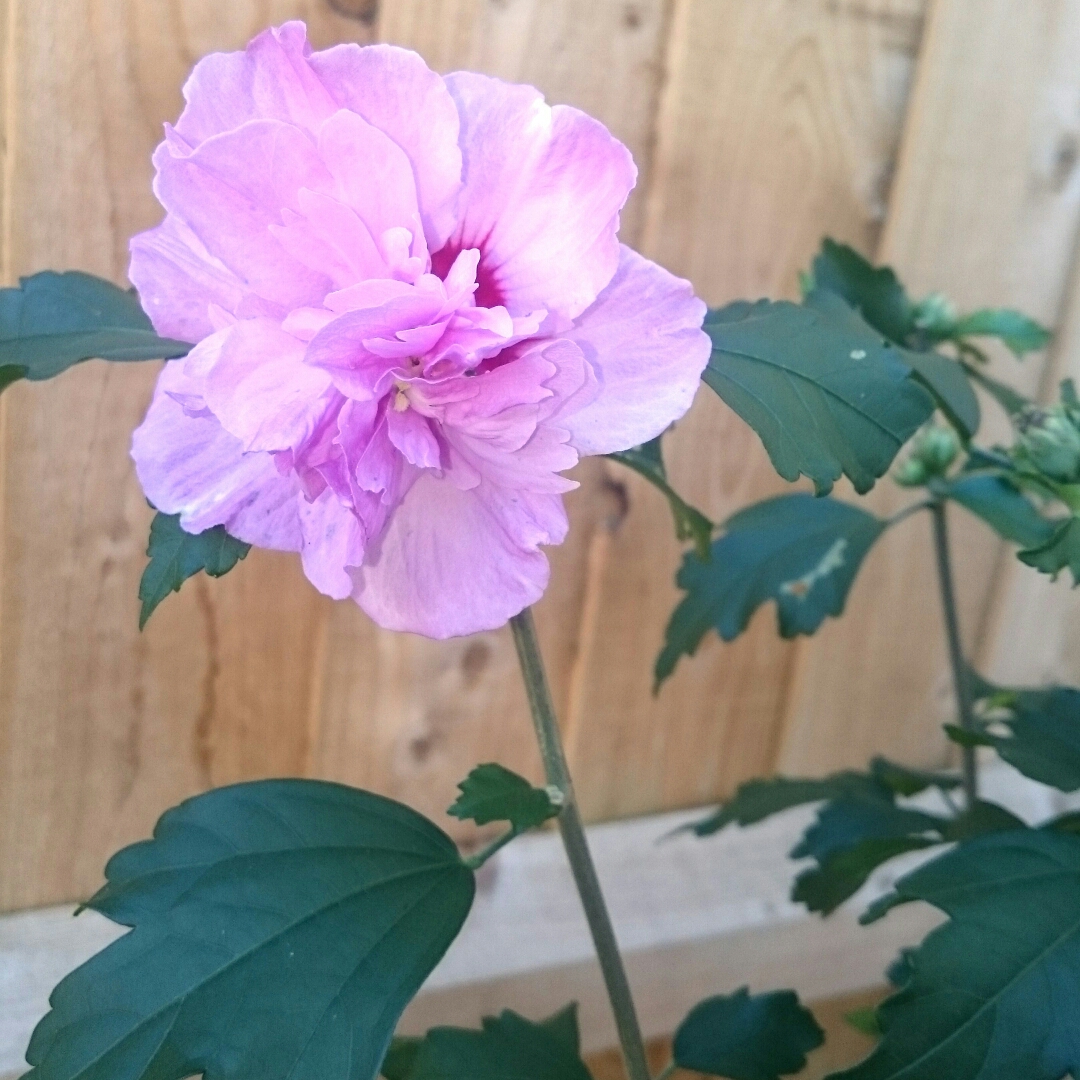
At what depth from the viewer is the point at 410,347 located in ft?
1.09

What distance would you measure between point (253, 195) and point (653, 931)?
0.80 metres

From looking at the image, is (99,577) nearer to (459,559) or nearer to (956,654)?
(459,559)

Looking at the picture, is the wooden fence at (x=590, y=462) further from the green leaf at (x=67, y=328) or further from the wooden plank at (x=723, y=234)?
the green leaf at (x=67, y=328)

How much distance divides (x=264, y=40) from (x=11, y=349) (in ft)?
0.61

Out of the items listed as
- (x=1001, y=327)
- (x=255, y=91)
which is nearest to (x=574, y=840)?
(x=255, y=91)

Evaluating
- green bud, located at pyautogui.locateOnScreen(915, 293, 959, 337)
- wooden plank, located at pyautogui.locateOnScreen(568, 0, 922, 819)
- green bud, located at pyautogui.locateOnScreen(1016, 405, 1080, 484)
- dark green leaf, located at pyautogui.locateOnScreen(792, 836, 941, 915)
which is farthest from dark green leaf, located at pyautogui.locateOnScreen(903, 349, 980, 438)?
wooden plank, located at pyautogui.locateOnScreen(568, 0, 922, 819)

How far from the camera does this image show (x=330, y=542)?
0.38 metres

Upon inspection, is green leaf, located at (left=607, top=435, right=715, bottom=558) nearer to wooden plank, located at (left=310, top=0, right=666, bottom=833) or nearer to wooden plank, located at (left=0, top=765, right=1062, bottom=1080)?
wooden plank, located at (left=310, top=0, right=666, bottom=833)

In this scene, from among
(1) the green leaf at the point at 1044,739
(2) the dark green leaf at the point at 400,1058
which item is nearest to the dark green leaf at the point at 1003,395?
(1) the green leaf at the point at 1044,739

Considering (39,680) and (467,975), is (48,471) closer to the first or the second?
(39,680)

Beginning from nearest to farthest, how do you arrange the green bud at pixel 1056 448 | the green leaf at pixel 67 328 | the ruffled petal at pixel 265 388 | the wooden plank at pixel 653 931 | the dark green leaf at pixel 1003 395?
the ruffled petal at pixel 265 388
the green leaf at pixel 67 328
the green bud at pixel 1056 448
the dark green leaf at pixel 1003 395
the wooden plank at pixel 653 931

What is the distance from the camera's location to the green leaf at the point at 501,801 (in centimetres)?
45

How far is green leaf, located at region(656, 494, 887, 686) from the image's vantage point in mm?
695

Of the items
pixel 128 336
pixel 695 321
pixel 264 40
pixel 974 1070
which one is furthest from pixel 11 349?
pixel 974 1070
